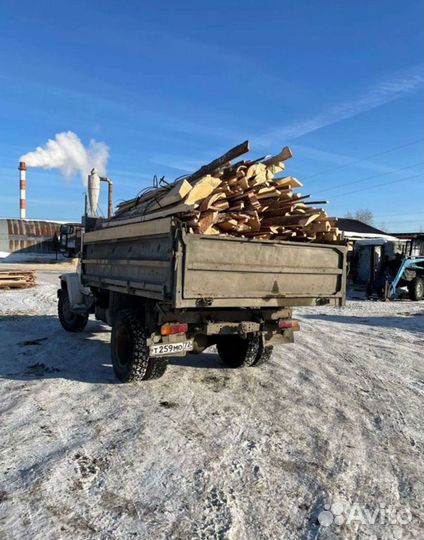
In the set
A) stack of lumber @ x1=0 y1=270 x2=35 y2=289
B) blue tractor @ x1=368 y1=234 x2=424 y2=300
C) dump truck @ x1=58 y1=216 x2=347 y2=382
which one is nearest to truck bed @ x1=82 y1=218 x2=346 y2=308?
dump truck @ x1=58 y1=216 x2=347 y2=382

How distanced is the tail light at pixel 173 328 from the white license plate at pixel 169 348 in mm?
175

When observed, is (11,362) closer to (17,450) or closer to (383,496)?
(17,450)

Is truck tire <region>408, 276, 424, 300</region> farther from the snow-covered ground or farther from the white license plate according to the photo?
the white license plate

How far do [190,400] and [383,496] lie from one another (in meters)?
2.51

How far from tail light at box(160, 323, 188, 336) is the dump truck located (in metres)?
0.01

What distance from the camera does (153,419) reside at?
4887mm

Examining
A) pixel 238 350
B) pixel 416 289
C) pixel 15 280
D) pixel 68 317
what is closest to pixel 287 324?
pixel 238 350

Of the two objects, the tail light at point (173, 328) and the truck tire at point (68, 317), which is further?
the truck tire at point (68, 317)

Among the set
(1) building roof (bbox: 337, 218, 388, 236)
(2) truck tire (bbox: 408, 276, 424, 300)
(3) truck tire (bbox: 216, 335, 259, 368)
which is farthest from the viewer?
(1) building roof (bbox: 337, 218, 388, 236)

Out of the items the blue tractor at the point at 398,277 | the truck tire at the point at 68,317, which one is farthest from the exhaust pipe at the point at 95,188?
the truck tire at the point at 68,317

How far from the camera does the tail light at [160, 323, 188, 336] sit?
5.48 metres

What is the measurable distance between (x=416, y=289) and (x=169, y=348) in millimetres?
15426

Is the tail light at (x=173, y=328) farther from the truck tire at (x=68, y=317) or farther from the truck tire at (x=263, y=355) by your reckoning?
the truck tire at (x=68, y=317)

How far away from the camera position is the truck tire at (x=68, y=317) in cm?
927
